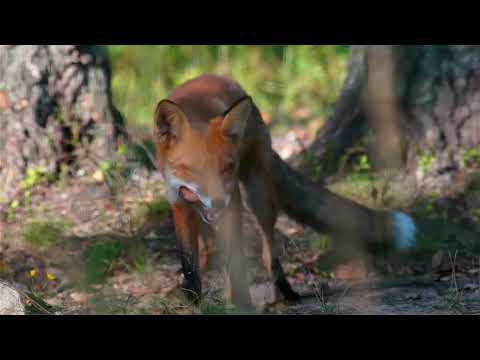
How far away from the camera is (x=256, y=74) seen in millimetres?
11750

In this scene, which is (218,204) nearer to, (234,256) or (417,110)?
(234,256)

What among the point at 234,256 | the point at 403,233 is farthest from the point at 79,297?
the point at 403,233

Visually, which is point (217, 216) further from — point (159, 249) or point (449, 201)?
point (449, 201)

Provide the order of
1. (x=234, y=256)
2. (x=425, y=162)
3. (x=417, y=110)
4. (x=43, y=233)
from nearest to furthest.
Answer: (x=234, y=256), (x=43, y=233), (x=425, y=162), (x=417, y=110)

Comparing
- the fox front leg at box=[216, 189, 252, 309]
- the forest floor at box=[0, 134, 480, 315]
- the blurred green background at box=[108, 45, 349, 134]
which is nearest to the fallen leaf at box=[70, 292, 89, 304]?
the forest floor at box=[0, 134, 480, 315]

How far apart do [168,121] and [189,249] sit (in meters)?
0.95

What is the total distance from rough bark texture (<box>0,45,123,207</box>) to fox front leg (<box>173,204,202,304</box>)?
267 centimetres

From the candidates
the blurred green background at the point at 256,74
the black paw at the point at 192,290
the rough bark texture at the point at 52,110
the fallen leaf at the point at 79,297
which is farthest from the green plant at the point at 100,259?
the blurred green background at the point at 256,74

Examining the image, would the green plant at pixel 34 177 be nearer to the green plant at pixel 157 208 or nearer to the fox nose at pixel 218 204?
the green plant at pixel 157 208

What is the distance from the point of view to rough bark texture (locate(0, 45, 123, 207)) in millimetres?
6953

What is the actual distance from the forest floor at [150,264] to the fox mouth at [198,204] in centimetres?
58

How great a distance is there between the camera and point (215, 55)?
41.2 feet

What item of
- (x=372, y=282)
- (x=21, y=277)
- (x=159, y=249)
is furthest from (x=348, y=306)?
(x=21, y=277)

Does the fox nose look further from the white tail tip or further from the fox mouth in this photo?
the white tail tip
